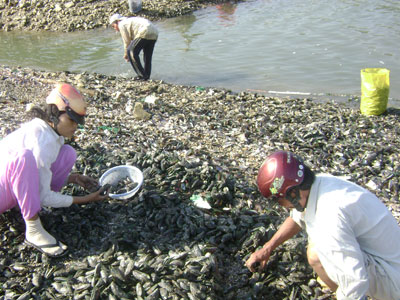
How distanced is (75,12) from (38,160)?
15814 millimetres

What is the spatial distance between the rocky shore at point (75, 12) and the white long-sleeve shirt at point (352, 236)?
15370 mm

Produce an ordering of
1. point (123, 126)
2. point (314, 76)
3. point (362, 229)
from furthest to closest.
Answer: point (314, 76) < point (123, 126) < point (362, 229)

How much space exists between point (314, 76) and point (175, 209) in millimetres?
6984

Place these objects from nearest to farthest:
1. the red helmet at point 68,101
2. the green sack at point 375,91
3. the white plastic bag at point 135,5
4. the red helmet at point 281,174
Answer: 1. the red helmet at point 281,174
2. the red helmet at point 68,101
3. the green sack at point 375,91
4. the white plastic bag at point 135,5

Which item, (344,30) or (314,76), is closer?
(314,76)

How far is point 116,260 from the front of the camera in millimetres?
2889

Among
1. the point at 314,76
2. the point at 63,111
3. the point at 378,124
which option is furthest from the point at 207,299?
the point at 314,76

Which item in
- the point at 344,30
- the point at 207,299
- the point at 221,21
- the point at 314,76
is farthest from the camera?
the point at 221,21

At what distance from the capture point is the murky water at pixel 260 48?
9.19m

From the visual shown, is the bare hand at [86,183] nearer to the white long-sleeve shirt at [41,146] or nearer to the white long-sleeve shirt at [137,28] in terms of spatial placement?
the white long-sleeve shirt at [41,146]

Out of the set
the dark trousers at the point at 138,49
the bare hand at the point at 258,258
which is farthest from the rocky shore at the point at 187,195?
the dark trousers at the point at 138,49

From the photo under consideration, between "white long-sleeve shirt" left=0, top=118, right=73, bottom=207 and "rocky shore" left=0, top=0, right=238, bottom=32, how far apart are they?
14.1 meters

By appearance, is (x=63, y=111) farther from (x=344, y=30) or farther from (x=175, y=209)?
(x=344, y=30)

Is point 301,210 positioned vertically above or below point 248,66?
above
